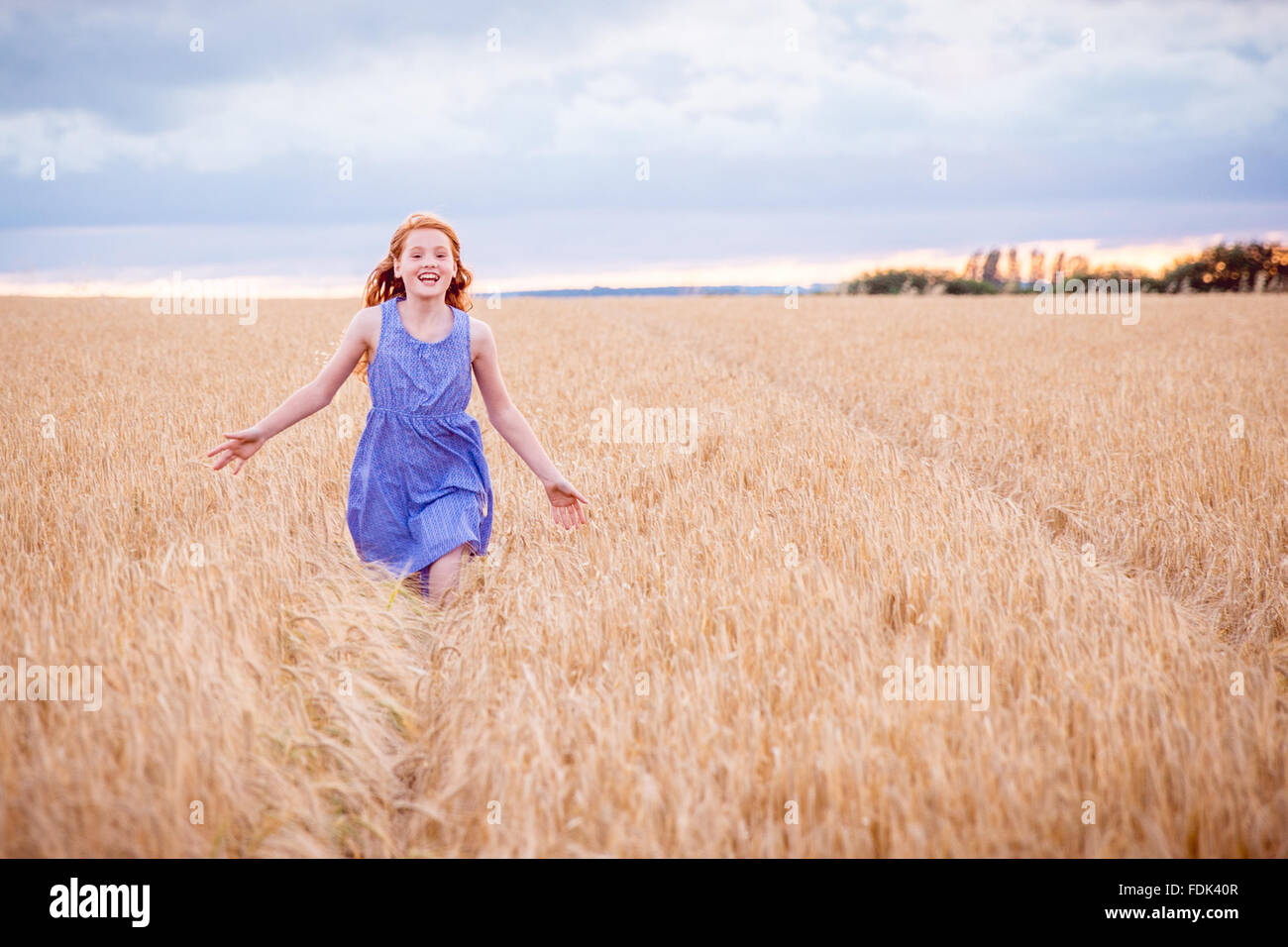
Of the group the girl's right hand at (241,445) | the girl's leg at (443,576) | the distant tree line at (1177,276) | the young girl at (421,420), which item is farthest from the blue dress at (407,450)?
the distant tree line at (1177,276)

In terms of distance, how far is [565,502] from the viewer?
3879 mm

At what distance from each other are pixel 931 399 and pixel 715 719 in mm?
7742

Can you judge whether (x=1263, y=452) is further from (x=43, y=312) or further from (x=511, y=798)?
(x=43, y=312)

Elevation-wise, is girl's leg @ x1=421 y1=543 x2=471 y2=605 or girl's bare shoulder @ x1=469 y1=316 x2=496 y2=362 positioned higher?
girl's bare shoulder @ x1=469 y1=316 x2=496 y2=362

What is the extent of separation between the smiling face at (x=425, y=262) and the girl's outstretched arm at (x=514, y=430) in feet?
0.84

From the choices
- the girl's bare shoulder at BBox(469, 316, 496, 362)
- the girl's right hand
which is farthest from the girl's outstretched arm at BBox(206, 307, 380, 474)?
the girl's bare shoulder at BBox(469, 316, 496, 362)

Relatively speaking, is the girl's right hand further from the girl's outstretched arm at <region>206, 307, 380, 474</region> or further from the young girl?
the young girl

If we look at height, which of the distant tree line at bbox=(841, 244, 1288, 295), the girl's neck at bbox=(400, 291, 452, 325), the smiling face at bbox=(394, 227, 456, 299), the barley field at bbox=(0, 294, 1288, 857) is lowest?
the barley field at bbox=(0, 294, 1288, 857)

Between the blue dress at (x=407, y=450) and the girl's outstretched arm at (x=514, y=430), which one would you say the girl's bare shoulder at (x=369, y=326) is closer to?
the blue dress at (x=407, y=450)

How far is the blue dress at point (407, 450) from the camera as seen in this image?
385 centimetres

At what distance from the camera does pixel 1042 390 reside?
9492 mm

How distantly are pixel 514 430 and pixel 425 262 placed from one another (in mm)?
877

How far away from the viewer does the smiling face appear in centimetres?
377
